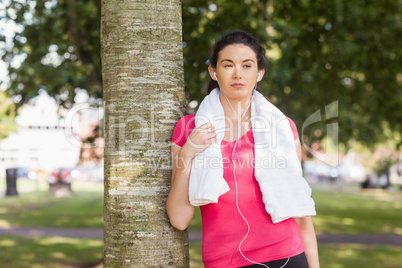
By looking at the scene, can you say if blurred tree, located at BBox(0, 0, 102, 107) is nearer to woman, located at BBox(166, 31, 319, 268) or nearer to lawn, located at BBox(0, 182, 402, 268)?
lawn, located at BBox(0, 182, 402, 268)

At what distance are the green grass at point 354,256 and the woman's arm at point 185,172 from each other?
592cm

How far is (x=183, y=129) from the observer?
2.57 m

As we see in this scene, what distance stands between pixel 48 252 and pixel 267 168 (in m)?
7.72

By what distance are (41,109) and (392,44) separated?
8072 millimetres

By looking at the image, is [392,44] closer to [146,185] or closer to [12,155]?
[146,185]

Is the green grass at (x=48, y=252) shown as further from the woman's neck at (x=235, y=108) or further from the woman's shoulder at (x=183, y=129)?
the woman's neck at (x=235, y=108)

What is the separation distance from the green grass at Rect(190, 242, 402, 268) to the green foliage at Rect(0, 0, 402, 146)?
310cm

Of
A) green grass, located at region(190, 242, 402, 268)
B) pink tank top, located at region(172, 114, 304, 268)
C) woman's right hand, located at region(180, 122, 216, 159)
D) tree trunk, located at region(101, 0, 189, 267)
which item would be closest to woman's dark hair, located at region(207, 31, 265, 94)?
tree trunk, located at region(101, 0, 189, 267)

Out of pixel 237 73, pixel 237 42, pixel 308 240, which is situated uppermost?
pixel 237 42

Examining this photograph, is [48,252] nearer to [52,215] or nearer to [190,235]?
[190,235]

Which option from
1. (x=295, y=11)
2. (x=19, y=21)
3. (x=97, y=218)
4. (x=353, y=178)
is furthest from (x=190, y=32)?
(x=353, y=178)

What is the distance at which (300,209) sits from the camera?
237 centimetres

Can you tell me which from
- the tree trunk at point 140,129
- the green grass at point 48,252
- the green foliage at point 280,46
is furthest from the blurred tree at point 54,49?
the tree trunk at point 140,129

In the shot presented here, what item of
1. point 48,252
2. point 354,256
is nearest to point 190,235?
point 48,252
